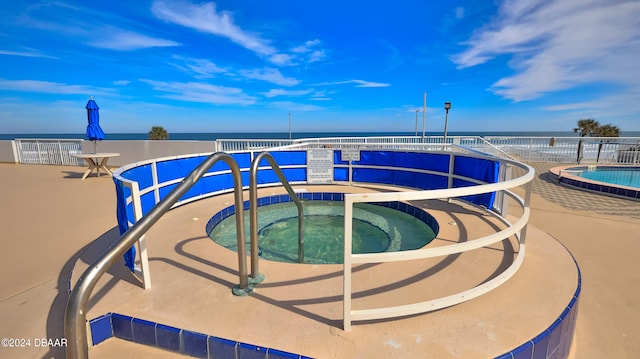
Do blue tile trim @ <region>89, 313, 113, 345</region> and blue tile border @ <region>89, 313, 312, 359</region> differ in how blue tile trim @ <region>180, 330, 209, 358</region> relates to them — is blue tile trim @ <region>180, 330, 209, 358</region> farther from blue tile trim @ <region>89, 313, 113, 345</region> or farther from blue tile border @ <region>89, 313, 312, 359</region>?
blue tile trim @ <region>89, 313, 113, 345</region>

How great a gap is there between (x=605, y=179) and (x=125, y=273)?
43.3ft

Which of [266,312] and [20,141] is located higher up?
[20,141]

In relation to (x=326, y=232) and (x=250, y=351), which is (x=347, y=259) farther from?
(x=326, y=232)

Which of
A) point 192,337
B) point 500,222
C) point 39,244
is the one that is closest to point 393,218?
point 500,222

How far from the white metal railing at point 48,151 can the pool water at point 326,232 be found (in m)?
11.7

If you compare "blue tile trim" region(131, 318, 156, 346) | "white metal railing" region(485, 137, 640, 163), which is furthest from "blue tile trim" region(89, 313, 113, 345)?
"white metal railing" region(485, 137, 640, 163)

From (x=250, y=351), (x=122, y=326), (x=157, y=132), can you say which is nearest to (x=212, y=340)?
(x=250, y=351)

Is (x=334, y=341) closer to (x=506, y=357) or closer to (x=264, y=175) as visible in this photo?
(x=506, y=357)

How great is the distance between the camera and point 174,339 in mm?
2092

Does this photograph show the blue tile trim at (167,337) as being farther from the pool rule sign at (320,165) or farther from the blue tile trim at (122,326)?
the pool rule sign at (320,165)

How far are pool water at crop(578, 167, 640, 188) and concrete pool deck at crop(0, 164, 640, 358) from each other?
3867 millimetres

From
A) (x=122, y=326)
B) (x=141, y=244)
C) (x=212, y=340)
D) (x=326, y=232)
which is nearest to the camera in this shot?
(x=212, y=340)

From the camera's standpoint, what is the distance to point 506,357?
182 centimetres

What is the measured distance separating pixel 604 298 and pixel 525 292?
3.35 ft
